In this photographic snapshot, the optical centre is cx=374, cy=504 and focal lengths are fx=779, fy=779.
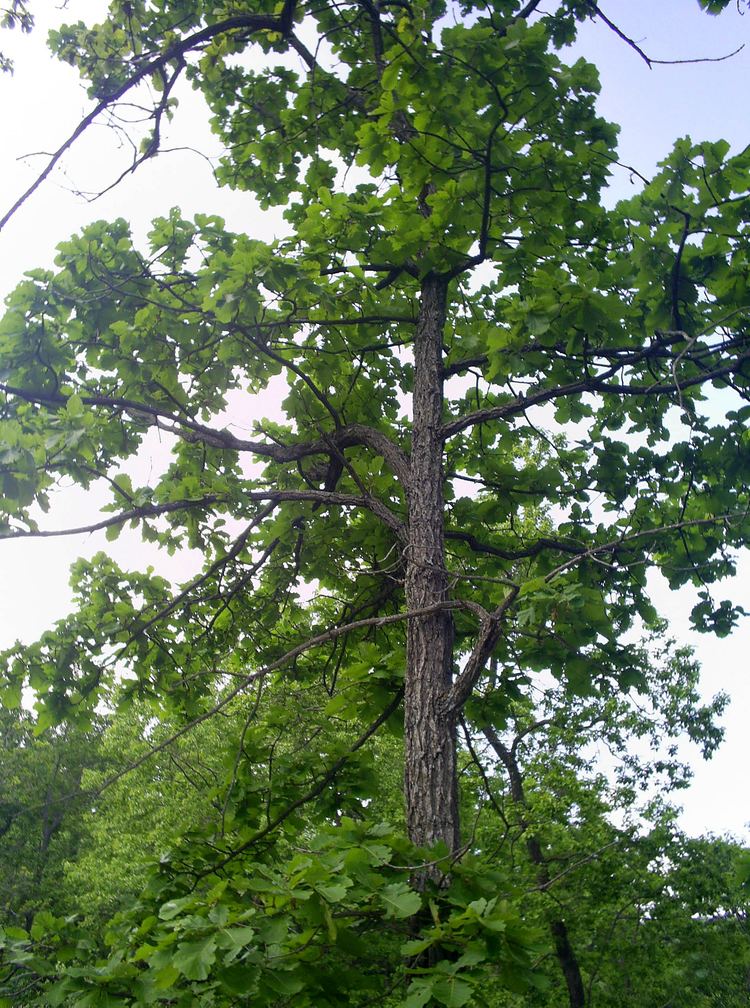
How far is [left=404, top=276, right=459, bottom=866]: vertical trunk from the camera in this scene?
15.4 ft

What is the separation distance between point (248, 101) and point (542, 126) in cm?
307

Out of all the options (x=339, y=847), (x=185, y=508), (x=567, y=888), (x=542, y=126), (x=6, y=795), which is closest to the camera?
(x=339, y=847)

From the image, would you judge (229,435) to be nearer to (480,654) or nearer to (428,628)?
(428,628)

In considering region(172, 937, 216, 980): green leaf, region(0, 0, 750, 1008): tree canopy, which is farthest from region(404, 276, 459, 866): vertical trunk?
region(172, 937, 216, 980): green leaf

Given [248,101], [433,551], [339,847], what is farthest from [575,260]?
[339,847]

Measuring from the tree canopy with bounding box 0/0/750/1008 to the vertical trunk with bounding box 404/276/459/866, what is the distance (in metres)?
0.02

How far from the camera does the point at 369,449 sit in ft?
24.8

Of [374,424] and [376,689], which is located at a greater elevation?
[374,424]

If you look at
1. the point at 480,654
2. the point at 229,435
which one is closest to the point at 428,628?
the point at 480,654

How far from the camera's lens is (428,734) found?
15.9 ft

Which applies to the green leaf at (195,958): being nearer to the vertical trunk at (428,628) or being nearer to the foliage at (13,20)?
the vertical trunk at (428,628)

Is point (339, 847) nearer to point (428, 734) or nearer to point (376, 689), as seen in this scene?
point (428, 734)

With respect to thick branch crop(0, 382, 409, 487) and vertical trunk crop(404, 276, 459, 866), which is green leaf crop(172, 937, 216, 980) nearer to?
vertical trunk crop(404, 276, 459, 866)

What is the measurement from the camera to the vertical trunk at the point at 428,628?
470 centimetres
